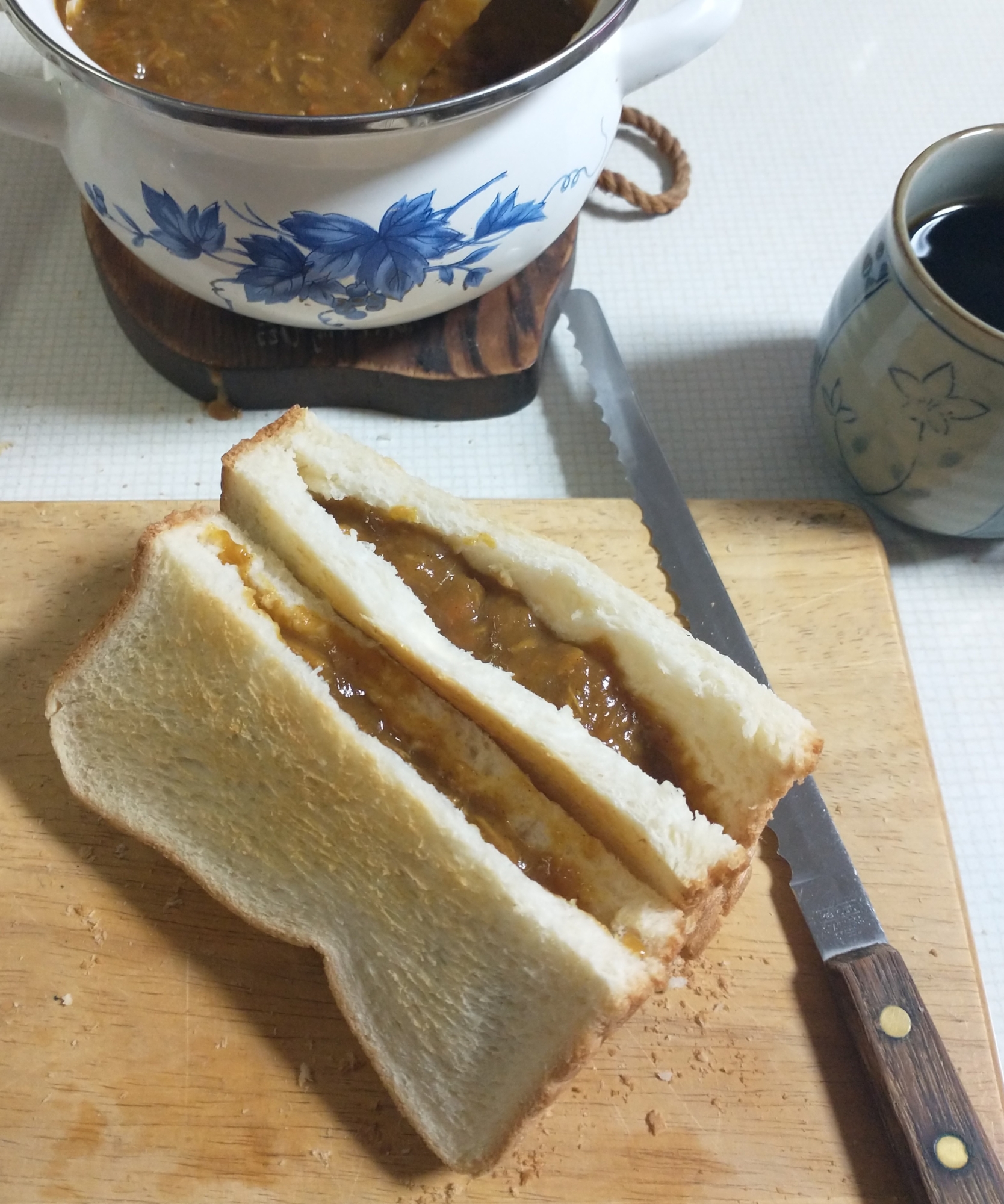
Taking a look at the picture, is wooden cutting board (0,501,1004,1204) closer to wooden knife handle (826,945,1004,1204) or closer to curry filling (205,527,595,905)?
wooden knife handle (826,945,1004,1204)

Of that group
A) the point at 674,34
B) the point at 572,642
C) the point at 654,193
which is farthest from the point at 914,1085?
the point at 654,193

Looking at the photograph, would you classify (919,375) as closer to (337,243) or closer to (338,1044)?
(337,243)

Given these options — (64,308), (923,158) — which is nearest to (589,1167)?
(923,158)

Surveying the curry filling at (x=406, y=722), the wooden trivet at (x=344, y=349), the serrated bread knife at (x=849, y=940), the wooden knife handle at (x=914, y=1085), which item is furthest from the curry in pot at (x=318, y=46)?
the wooden knife handle at (x=914, y=1085)

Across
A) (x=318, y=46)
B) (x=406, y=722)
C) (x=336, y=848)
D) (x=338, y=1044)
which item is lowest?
(x=338, y=1044)

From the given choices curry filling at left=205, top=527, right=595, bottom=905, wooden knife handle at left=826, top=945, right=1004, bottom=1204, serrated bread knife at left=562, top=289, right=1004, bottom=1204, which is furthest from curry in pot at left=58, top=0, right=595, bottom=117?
wooden knife handle at left=826, top=945, right=1004, bottom=1204

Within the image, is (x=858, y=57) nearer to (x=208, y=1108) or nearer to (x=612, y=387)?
(x=612, y=387)
